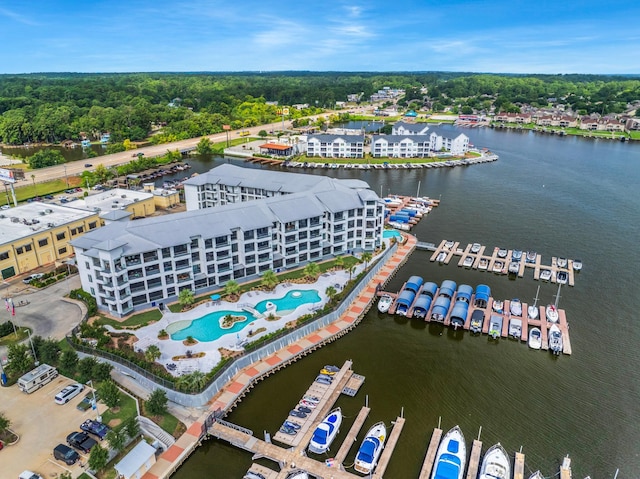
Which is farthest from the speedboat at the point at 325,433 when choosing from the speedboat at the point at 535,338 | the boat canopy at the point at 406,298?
the speedboat at the point at 535,338

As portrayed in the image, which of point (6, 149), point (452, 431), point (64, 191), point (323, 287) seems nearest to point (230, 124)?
point (6, 149)

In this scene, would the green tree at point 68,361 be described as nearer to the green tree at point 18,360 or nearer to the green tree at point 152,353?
the green tree at point 18,360

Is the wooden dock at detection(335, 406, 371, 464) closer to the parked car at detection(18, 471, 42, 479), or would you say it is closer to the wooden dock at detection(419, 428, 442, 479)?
the wooden dock at detection(419, 428, 442, 479)

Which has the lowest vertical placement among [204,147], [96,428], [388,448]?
[388,448]

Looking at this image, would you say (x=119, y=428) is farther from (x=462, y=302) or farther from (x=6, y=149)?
(x=6, y=149)

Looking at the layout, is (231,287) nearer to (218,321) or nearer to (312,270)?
(218,321)

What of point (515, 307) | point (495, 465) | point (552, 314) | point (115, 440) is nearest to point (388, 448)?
point (495, 465)
